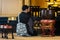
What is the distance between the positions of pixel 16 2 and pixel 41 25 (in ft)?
8.66

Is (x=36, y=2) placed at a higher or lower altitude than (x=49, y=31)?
higher

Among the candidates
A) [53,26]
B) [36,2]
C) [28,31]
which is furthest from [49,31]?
[36,2]

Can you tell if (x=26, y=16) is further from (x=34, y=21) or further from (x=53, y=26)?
(x=53, y=26)

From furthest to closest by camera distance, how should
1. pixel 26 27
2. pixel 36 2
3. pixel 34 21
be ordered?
pixel 36 2 → pixel 34 21 → pixel 26 27

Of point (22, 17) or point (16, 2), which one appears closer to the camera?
point (22, 17)

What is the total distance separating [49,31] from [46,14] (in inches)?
23.7

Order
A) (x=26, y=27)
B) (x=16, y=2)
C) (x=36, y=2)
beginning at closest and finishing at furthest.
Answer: (x=26, y=27) → (x=16, y=2) → (x=36, y=2)

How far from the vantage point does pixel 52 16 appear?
23.6 ft

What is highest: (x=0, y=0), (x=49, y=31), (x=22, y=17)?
(x=0, y=0)

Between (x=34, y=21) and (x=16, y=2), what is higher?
(x=16, y=2)

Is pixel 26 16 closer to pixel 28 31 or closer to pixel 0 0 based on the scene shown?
pixel 28 31

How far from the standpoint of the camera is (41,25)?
726 centimetres

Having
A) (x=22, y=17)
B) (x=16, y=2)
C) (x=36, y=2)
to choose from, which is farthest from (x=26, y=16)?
(x=36, y=2)

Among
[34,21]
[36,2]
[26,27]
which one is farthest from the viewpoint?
[36,2]
